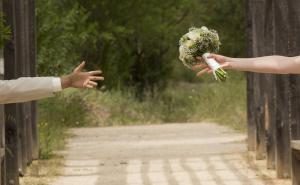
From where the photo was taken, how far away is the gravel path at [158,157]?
12.7 meters

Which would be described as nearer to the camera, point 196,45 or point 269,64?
point 269,64

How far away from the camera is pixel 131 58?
32750mm

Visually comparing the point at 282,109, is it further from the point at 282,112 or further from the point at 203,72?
the point at 203,72

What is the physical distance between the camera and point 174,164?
47.9 ft

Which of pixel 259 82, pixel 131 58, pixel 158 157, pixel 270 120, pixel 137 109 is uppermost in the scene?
pixel 131 58

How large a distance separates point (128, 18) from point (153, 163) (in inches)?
678

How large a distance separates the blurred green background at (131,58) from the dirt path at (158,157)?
94cm

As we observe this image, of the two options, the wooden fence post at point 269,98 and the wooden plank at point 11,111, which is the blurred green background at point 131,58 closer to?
the wooden fence post at point 269,98

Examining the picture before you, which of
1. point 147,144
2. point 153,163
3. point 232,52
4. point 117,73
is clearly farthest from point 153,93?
point 153,163

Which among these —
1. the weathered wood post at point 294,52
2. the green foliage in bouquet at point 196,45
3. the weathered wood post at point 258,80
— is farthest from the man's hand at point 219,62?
the weathered wood post at point 258,80

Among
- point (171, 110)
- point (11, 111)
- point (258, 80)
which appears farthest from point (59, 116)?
point (11, 111)

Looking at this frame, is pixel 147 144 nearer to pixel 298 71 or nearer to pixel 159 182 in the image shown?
pixel 159 182

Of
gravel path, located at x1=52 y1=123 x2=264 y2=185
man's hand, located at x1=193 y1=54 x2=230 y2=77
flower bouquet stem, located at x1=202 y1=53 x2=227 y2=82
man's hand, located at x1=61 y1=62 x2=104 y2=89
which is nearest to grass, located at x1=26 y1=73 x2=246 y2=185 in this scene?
gravel path, located at x1=52 y1=123 x2=264 y2=185

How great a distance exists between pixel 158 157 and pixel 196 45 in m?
9.69
